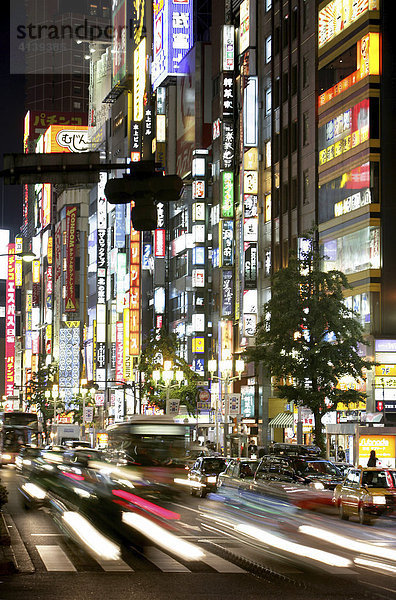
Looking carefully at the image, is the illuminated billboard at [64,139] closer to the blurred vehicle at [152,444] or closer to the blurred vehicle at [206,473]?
the blurred vehicle at [206,473]

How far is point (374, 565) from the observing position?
809 inches

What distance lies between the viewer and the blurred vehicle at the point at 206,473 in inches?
1630

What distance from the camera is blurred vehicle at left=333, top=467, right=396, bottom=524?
98.8 ft

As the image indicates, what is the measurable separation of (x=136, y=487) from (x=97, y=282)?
400ft

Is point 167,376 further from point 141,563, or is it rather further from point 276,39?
point 141,563

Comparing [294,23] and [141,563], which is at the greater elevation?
[294,23]

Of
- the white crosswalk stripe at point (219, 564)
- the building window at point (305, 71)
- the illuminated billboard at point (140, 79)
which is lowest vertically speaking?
the white crosswalk stripe at point (219, 564)

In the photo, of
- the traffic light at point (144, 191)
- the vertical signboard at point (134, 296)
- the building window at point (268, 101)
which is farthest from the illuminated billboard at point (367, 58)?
the vertical signboard at point (134, 296)

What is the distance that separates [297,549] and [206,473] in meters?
18.8

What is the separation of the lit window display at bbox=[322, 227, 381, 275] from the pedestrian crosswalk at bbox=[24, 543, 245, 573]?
38.2 m

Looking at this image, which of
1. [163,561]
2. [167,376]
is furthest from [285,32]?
[163,561]

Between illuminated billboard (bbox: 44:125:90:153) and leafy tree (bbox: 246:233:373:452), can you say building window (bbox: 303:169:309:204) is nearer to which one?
leafy tree (bbox: 246:233:373:452)

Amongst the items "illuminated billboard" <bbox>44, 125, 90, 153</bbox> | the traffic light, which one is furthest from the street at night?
"illuminated billboard" <bbox>44, 125, 90, 153</bbox>

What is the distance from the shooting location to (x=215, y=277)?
313 ft
